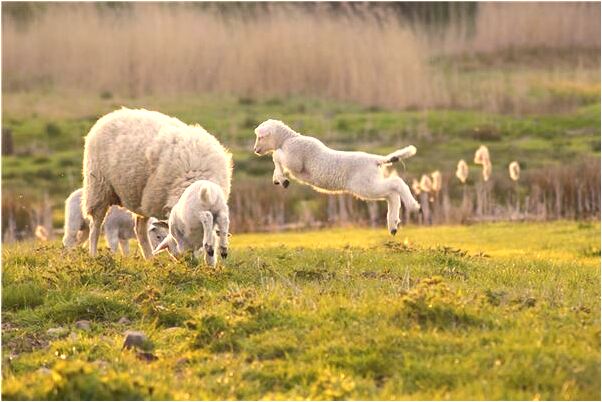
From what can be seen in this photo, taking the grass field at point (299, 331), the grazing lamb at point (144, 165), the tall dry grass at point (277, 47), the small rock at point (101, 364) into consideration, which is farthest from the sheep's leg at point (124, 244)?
the tall dry grass at point (277, 47)

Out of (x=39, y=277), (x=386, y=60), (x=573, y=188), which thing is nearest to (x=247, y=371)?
(x=39, y=277)

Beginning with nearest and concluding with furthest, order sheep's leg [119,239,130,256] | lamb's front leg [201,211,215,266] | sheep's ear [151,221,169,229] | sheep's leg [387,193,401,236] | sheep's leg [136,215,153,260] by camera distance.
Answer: lamb's front leg [201,211,215,266]
sheep's leg [387,193,401,236]
sheep's ear [151,221,169,229]
sheep's leg [136,215,153,260]
sheep's leg [119,239,130,256]

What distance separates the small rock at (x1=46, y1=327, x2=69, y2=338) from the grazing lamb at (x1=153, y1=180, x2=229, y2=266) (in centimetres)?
180

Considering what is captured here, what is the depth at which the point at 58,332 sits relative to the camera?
9.70m

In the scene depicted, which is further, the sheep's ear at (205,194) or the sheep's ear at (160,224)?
the sheep's ear at (160,224)

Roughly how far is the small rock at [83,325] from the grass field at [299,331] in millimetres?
74

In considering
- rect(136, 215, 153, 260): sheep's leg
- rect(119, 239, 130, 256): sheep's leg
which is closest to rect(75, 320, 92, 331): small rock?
rect(136, 215, 153, 260): sheep's leg

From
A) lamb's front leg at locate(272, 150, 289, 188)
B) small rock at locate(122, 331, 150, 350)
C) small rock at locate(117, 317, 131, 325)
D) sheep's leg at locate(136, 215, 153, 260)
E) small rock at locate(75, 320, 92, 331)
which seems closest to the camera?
small rock at locate(122, 331, 150, 350)

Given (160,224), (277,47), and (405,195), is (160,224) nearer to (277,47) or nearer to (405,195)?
(405,195)

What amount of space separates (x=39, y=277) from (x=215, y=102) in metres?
31.9

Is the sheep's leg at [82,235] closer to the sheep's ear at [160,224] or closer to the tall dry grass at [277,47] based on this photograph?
the sheep's ear at [160,224]

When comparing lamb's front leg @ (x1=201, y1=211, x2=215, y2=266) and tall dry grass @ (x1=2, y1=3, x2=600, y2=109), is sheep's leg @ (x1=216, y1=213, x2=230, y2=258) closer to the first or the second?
lamb's front leg @ (x1=201, y1=211, x2=215, y2=266)

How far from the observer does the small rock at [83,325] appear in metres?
9.82

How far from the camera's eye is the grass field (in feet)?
25.3
